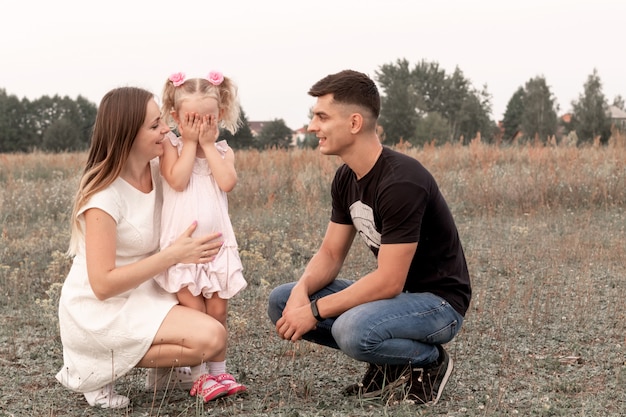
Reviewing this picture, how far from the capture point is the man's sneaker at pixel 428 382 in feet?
10.8

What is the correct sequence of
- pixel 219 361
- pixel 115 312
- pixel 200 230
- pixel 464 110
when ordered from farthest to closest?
pixel 464 110
pixel 219 361
pixel 200 230
pixel 115 312

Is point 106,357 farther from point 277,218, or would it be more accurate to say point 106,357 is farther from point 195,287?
point 277,218

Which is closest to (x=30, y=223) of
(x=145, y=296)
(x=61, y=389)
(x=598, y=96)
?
(x=61, y=389)

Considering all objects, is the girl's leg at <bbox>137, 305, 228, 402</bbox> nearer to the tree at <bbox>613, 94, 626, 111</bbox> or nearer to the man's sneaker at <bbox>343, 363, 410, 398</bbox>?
the man's sneaker at <bbox>343, 363, 410, 398</bbox>

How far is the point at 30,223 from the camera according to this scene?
29.5 ft

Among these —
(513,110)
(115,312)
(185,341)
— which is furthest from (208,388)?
(513,110)

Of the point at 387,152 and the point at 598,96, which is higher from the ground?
the point at 598,96

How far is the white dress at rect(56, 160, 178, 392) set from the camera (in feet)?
10.2

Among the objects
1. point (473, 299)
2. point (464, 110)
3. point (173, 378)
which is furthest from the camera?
point (464, 110)

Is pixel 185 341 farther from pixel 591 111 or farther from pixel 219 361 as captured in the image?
pixel 591 111

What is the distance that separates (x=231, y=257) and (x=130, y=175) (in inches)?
23.1

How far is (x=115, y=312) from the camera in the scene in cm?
315

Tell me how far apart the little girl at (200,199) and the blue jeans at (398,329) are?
0.54m

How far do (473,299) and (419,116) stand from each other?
152 ft
